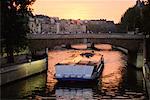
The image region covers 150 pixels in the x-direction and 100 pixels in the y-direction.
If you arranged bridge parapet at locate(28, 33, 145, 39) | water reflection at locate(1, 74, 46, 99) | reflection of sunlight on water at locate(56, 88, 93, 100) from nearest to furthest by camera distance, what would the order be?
reflection of sunlight on water at locate(56, 88, 93, 100) → water reflection at locate(1, 74, 46, 99) → bridge parapet at locate(28, 33, 145, 39)

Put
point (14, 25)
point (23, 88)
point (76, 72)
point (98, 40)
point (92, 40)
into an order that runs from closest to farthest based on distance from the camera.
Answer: point (23, 88) → point (76, 72) → point (14, 25) → point (92, 40) → point (98, 40)

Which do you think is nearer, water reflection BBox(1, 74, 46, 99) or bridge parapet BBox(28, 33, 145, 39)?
water reflection BBox(1, 74, 46, 99)

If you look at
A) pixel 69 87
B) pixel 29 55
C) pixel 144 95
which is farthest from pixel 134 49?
pixel 144 95

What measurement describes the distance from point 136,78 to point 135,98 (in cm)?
1705

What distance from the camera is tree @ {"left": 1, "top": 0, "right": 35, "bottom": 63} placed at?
57.6 meters

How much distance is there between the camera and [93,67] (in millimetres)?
58719

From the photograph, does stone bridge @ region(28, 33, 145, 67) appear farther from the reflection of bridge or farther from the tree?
the tree

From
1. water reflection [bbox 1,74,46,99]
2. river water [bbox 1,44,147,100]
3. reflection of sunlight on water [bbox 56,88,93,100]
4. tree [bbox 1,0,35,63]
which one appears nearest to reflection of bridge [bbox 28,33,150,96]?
river water [bbox 1,44,147,100]

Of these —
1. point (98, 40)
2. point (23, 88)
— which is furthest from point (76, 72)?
point (98, 40)

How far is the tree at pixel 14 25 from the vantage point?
5762 centimetres

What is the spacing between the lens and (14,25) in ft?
195

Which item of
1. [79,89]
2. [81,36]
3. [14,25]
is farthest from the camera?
→ [81,36]

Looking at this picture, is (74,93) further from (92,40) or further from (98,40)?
(98,40)

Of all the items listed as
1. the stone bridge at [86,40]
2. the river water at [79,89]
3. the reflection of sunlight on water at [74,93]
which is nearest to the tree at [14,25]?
the river water at [79,89]
